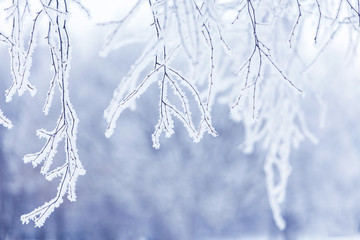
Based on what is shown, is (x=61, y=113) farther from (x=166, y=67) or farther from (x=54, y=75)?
(x=166, y=67)

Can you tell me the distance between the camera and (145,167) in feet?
37.7

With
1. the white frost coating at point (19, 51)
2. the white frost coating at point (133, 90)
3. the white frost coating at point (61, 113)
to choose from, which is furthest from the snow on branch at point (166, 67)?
the white frost coating at point (19, 51)

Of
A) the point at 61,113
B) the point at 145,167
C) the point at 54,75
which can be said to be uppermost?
the point at 145,167

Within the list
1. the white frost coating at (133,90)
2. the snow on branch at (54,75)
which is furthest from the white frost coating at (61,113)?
the white frost coating at (133,90)

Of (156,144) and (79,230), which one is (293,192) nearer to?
(79,230)

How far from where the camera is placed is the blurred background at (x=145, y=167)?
10.5 meters

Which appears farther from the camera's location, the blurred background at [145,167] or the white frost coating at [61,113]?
the blurred background at [145,167]

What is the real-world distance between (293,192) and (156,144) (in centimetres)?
1176

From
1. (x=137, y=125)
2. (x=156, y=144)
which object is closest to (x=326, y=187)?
(x=137, y=125)

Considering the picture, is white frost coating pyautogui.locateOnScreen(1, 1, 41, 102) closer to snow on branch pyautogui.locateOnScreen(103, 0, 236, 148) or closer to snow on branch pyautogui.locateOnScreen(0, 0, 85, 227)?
snow on branch pyautogui.locateOnScreen(0, 0, 85, 227)

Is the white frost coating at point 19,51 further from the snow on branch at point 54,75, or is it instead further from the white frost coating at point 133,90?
the white frost coating at point 133,90

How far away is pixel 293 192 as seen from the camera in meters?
12.8

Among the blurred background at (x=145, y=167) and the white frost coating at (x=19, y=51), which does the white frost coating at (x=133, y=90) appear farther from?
the blurred background at (x=145, y=167)

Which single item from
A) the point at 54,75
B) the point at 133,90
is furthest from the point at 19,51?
the point at 133,90
